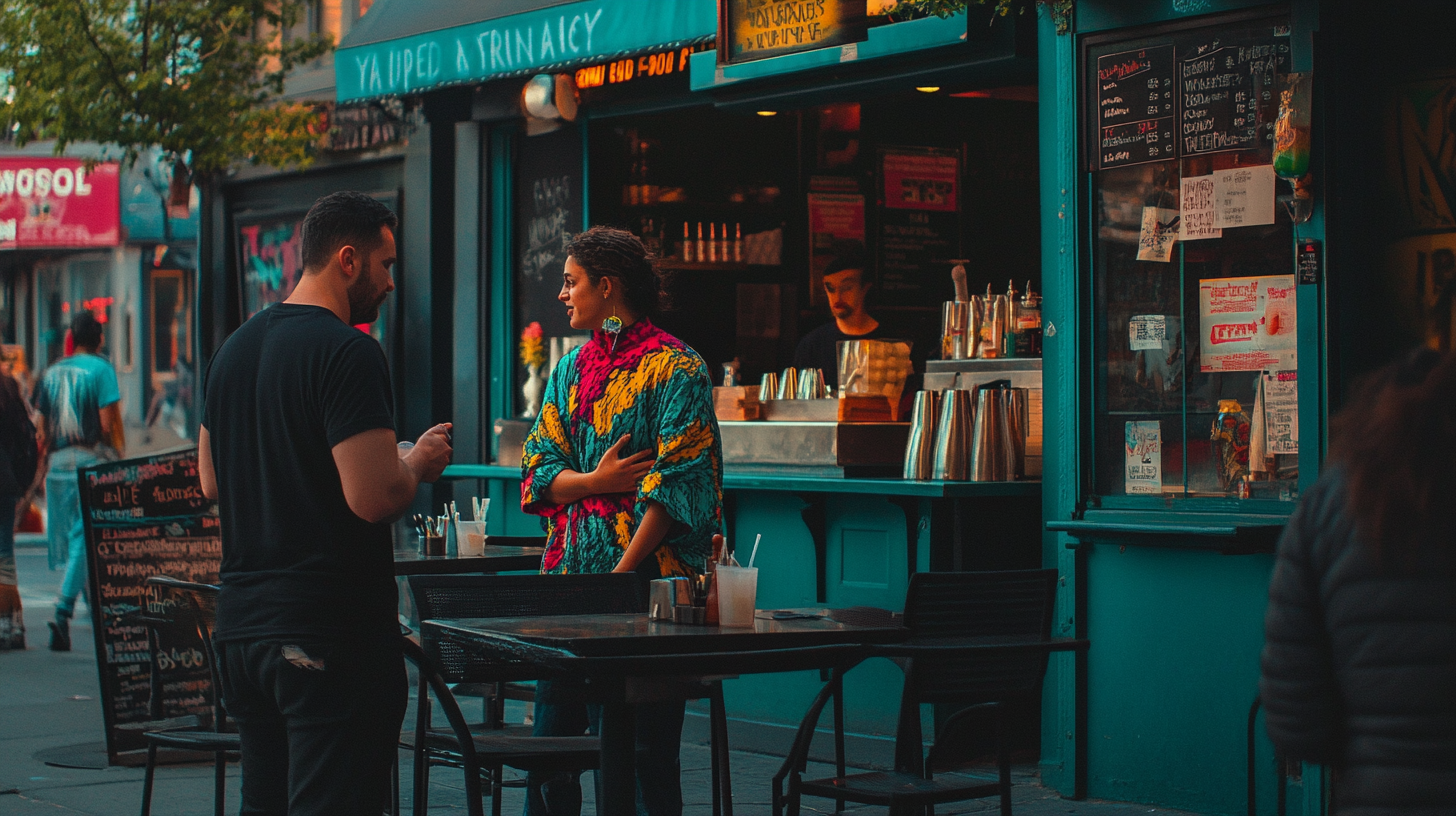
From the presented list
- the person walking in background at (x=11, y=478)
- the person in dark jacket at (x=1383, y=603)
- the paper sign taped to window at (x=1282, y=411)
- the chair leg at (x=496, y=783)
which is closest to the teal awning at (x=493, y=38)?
the person walking in background at (x=11, y=478)

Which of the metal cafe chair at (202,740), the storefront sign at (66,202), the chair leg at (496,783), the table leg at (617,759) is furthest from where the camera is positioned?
the storefront sign at (66,202)

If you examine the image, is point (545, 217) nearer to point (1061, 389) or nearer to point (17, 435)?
point (17, 435)

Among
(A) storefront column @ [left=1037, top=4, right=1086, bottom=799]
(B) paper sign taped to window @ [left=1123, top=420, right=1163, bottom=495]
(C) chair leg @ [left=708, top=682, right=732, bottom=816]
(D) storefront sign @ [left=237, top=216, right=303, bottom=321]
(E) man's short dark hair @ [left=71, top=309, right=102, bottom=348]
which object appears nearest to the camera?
(C) chair leg @ [left=708, top=682, right=732, bottom=816]

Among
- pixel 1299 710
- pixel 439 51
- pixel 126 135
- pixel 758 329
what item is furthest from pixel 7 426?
pixel 1299 710

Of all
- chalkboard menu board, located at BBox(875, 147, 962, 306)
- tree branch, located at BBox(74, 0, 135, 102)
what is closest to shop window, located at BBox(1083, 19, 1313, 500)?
chalkboard menu board, located at BBox(875, 147, 962, 306)

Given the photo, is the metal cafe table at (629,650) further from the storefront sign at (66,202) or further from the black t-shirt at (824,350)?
the storefront sign at (66,202)

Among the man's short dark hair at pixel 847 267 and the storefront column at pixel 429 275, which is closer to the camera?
the man's short dark hair at pixel 847 267

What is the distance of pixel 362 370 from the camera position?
12.6 ft

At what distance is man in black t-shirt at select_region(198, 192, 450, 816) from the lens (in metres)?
3.80

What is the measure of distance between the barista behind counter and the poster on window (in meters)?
3.20

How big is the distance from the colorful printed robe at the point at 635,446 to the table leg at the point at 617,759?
913 millimetres

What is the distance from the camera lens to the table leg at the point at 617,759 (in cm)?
437

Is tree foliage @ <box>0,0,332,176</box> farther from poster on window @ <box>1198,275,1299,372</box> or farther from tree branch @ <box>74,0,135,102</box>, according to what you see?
poster on window @ <box>1198,275,1299,372</box>

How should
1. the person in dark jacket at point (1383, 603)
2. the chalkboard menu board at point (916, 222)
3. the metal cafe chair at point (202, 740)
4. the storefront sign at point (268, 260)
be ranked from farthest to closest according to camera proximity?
the storefront sign at point (268, 260) → the chalkboard menu board at point (916, 222) → the metal cafe chair at point (202, 740) → the person in dark jacket at point (1383, 603)
